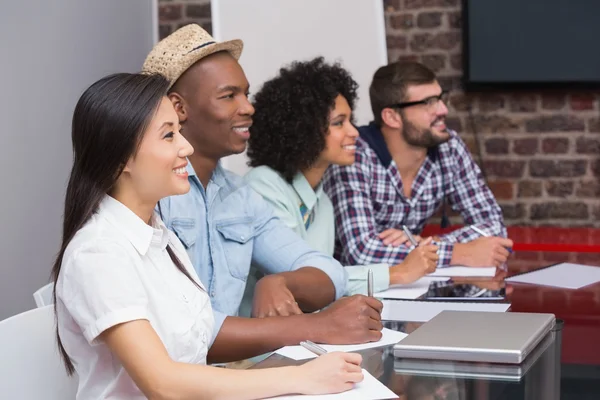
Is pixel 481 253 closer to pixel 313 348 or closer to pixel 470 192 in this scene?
pixel 470 192

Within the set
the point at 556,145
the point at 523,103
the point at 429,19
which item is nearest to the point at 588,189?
the point at 556,145

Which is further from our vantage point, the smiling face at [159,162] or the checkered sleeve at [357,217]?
the checkered sleeve at [357,217]

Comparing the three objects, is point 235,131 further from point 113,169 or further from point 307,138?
point 113,169

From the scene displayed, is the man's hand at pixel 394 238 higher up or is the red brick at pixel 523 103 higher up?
the red brick at pixel 523 103

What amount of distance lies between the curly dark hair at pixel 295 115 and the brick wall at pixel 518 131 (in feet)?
4.02

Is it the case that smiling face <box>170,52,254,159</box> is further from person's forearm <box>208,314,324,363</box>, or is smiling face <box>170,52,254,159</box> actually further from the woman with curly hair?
person's forearm <box>208,314,324,363</box>

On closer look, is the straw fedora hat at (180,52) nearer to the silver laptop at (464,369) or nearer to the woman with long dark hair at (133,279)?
the woman with long dark hair at (133,279)

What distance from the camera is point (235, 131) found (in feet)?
6.94

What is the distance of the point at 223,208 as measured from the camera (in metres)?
2.04

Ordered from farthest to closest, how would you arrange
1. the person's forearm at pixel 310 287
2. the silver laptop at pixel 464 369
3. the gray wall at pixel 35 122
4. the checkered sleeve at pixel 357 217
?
the gray wall at pixel 35 122, the checkered sleeve at pixel 357 217, the person's forearm at pixel 310 287, the silver laptop at pixel 464 369

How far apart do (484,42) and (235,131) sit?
1.90m

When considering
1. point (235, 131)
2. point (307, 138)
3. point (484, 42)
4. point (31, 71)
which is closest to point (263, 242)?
point (235, 131)

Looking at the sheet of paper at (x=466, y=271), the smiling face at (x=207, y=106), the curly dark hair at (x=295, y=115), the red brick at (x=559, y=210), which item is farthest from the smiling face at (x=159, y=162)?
the red brick at (x=559, y=210)

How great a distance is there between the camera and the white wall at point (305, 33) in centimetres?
355
